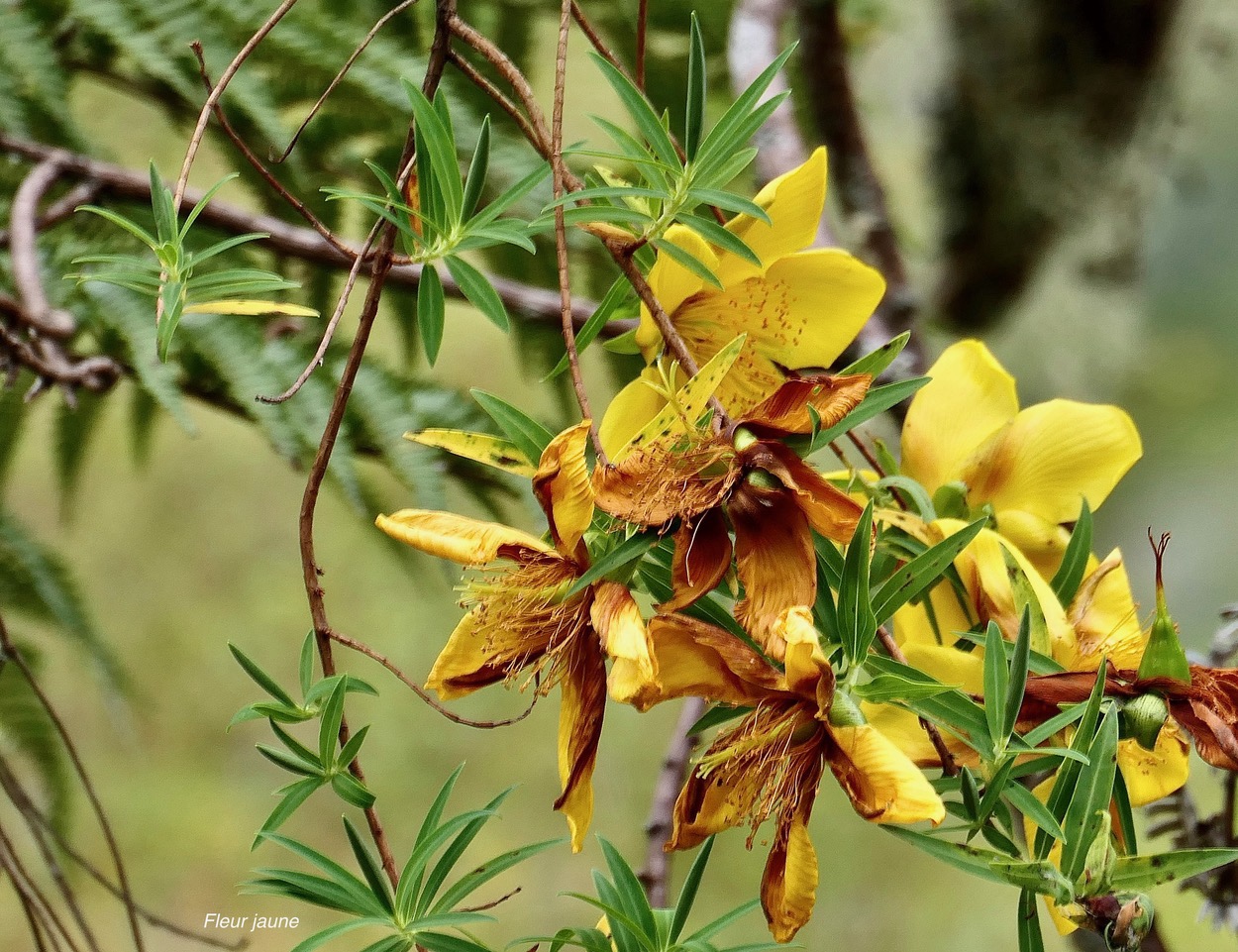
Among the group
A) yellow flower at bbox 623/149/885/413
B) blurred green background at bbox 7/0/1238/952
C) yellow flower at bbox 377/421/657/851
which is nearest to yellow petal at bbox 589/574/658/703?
yellow flower at bbox 377/421/657/851

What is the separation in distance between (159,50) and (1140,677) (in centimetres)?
74

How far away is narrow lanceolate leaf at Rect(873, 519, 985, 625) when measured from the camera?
26 centimetres

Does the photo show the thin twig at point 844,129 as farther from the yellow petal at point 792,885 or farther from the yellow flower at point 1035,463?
the yellow petal at point 792,885

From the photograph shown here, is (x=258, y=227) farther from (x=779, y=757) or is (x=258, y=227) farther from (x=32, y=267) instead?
(x=779, y=757)

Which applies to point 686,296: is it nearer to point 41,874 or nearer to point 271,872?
point 271,872

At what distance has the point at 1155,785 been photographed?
32 centimetres

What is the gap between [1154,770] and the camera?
1.06 ft

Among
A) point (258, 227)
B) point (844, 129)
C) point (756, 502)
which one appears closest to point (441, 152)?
point (756, 502)

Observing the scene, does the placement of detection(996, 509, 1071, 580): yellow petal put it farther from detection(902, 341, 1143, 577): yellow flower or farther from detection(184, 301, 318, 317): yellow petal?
detection(184, 301, 318, 317): yellow petal

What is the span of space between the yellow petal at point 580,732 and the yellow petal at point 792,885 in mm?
46

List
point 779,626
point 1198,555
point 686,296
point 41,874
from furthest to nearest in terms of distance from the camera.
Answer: point 1198,555, point 41,874, point 686,296, point 779,626

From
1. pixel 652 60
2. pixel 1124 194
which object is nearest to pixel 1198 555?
pixel 1124 194

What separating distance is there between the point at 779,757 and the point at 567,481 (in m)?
0.08

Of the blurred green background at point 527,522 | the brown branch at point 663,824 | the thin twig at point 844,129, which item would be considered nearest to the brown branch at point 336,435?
the brown branch at point 663,824
